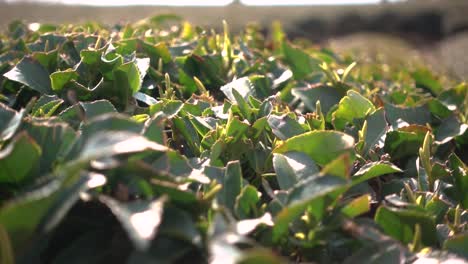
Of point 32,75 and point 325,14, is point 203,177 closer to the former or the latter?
point 32,75

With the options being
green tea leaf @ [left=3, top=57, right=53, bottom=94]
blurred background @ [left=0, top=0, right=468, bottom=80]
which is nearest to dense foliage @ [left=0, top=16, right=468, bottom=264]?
green tea leaf @ [left=3, top=57, right=53, bottom=94]

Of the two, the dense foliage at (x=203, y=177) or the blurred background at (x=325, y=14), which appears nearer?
the dense foliage at (x=203, y=177)

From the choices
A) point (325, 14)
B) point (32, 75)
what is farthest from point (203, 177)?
point (325, 14)

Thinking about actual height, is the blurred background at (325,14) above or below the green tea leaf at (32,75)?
below

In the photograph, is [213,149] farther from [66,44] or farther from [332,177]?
[66,44]

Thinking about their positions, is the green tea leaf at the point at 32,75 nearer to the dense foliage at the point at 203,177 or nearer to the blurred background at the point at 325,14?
the dense foliage at the point at 203,177

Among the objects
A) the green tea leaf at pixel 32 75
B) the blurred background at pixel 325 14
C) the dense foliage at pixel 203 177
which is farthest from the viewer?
the blurred background at pixel 325 14

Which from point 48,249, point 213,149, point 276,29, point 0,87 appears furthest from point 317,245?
point 276,29

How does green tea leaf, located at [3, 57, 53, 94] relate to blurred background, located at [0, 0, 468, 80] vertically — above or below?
above

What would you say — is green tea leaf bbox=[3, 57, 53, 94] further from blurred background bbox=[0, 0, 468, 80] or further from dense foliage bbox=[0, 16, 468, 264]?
blurred background bbox=[0, 0, 468, 80]

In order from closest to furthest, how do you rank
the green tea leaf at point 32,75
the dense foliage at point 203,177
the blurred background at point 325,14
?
the dense foliage at point 203,177
the green tea leaf at point 32,75
the blurred background at point 325,14

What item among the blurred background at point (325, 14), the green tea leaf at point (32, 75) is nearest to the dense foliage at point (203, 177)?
the green tea leaf at point (32, 75)
